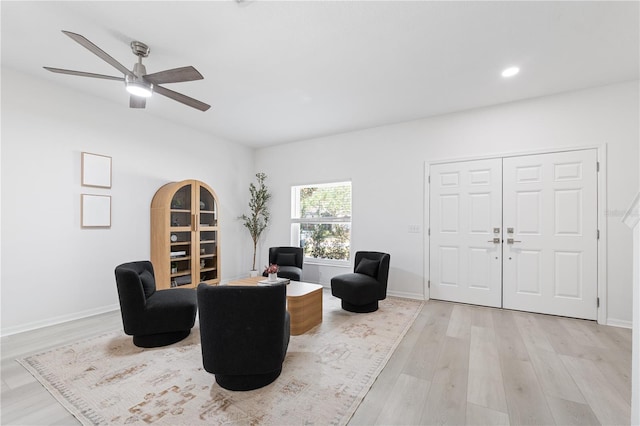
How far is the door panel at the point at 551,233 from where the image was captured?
3422 mm

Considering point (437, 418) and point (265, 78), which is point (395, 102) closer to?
point (265, 78)

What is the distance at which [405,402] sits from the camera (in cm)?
189

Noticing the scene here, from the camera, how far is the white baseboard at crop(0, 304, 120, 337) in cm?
300

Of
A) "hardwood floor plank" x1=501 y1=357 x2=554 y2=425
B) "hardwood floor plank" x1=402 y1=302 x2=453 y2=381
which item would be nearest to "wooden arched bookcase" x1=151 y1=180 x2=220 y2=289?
"hardwood floor plank" x1=402 y1=302 x2=453 y2=381

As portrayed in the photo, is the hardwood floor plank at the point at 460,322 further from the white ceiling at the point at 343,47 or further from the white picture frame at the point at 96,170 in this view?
the white picture frame at the point at 96,170

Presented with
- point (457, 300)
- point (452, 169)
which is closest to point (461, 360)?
point (457, 300)

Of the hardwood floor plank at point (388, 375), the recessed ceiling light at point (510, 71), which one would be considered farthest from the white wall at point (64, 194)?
the recessed ceiling light at point (510, 71)

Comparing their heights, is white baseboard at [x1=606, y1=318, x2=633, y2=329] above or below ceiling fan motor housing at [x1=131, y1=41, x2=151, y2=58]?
below

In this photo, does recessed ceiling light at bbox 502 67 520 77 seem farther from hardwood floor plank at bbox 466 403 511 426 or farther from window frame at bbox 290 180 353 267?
hardwood floor plank at bbox 466 403 511 426

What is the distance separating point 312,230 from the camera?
5598mm

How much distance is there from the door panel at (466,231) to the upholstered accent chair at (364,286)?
1010 millimetres

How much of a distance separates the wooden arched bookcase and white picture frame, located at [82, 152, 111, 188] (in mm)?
708

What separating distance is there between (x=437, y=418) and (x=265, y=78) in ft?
11.4

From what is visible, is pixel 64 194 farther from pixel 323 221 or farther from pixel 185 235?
pixel 323 221
